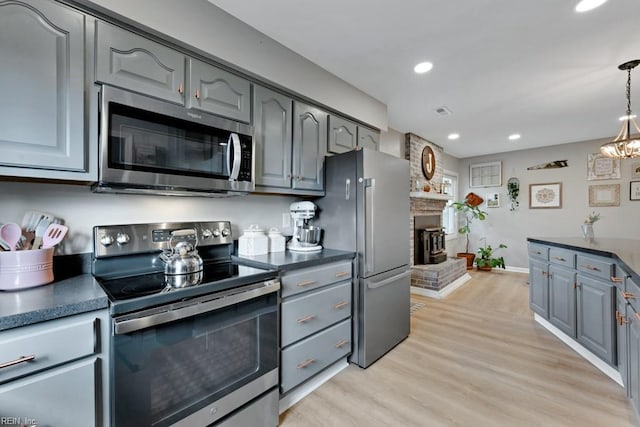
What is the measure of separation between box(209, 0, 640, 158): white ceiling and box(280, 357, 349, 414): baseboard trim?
8.17 feet

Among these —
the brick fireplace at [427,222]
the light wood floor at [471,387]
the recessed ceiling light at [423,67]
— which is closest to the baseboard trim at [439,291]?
the brick fireplace at [427,222]

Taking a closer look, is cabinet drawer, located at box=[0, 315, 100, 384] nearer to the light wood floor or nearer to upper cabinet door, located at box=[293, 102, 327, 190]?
the light wood floor

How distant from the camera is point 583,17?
182 centimetres

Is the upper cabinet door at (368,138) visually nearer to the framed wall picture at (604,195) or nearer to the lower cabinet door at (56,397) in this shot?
the lower cabinet door at (56,397)

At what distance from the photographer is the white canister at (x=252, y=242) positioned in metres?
2.01

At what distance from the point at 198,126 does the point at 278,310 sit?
3.89ft

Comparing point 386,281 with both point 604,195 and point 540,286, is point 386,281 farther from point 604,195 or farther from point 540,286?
point 604,195

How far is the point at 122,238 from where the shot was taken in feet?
5.12

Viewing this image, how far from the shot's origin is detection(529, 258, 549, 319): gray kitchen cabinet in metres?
2.90

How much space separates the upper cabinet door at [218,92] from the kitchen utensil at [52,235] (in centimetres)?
90

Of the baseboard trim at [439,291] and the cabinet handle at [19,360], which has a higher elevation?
the cabinet handle at [19,360]

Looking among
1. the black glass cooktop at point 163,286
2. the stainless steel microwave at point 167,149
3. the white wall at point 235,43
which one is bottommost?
the black glass cooktop at point 163,286

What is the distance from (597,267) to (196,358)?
115 inches

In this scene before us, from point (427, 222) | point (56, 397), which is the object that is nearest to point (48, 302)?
point (56, 397)
